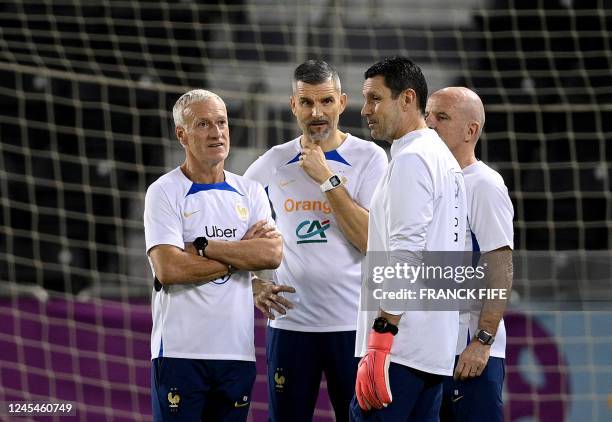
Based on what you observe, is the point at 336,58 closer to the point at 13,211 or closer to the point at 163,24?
the point at 163,24

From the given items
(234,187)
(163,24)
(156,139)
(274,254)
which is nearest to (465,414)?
(274,254)

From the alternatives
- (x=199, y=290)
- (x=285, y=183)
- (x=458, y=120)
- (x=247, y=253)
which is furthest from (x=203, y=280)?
(x=458, y=120)

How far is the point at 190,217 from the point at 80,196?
147 inches

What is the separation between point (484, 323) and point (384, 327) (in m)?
0.64

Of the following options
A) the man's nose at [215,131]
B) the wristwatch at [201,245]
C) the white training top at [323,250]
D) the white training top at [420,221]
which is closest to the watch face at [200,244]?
the wristwatch at [201,245]

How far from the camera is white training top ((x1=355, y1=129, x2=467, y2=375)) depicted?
3043 mm

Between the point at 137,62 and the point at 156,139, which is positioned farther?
the point at 137,62

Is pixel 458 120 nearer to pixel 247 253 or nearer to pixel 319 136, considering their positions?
pixel 319 136

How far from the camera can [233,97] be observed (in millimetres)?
6188

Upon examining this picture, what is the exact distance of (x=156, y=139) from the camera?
7.30 metres

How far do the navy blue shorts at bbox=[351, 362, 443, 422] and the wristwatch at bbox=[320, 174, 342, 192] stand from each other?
974mm

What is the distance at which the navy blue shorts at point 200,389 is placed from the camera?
359cm

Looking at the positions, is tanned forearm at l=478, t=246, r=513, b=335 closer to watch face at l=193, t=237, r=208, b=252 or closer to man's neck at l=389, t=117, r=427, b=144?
man's neck at l=389, t=117, r=427, b=144

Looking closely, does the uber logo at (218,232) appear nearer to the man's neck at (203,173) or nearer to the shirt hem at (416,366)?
the man's neck at (203,173)
